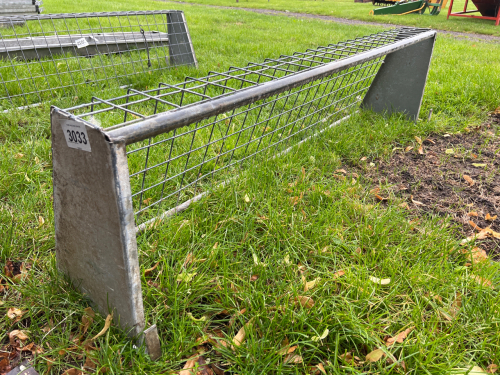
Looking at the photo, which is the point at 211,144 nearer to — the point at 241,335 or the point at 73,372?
the point at 241,335

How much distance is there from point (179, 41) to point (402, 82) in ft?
9.80

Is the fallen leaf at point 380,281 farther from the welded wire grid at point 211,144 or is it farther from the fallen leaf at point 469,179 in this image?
the fallen leaf at point 469,179

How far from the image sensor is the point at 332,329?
1424 millimetres

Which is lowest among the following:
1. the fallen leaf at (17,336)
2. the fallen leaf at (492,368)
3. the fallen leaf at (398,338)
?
the fallen leaf at (492,368)

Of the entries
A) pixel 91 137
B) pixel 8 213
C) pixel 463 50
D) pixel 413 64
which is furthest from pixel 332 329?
pixel 463 50

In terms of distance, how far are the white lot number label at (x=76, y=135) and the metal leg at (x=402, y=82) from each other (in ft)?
10.6

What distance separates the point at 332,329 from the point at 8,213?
174 centimetres

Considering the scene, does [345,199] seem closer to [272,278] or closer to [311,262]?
[311,262]

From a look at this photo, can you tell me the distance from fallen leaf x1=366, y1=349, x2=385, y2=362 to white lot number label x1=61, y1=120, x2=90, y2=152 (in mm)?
1226

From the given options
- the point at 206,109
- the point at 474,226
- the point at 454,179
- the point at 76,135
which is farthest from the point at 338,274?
the point at 454,179

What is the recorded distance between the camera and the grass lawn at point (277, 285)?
4.45 feet

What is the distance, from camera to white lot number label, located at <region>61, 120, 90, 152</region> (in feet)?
3.39

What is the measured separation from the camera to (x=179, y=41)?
193 inches

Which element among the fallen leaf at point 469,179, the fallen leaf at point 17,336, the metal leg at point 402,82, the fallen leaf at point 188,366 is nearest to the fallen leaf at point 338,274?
the fallen leaf at point 188,366
